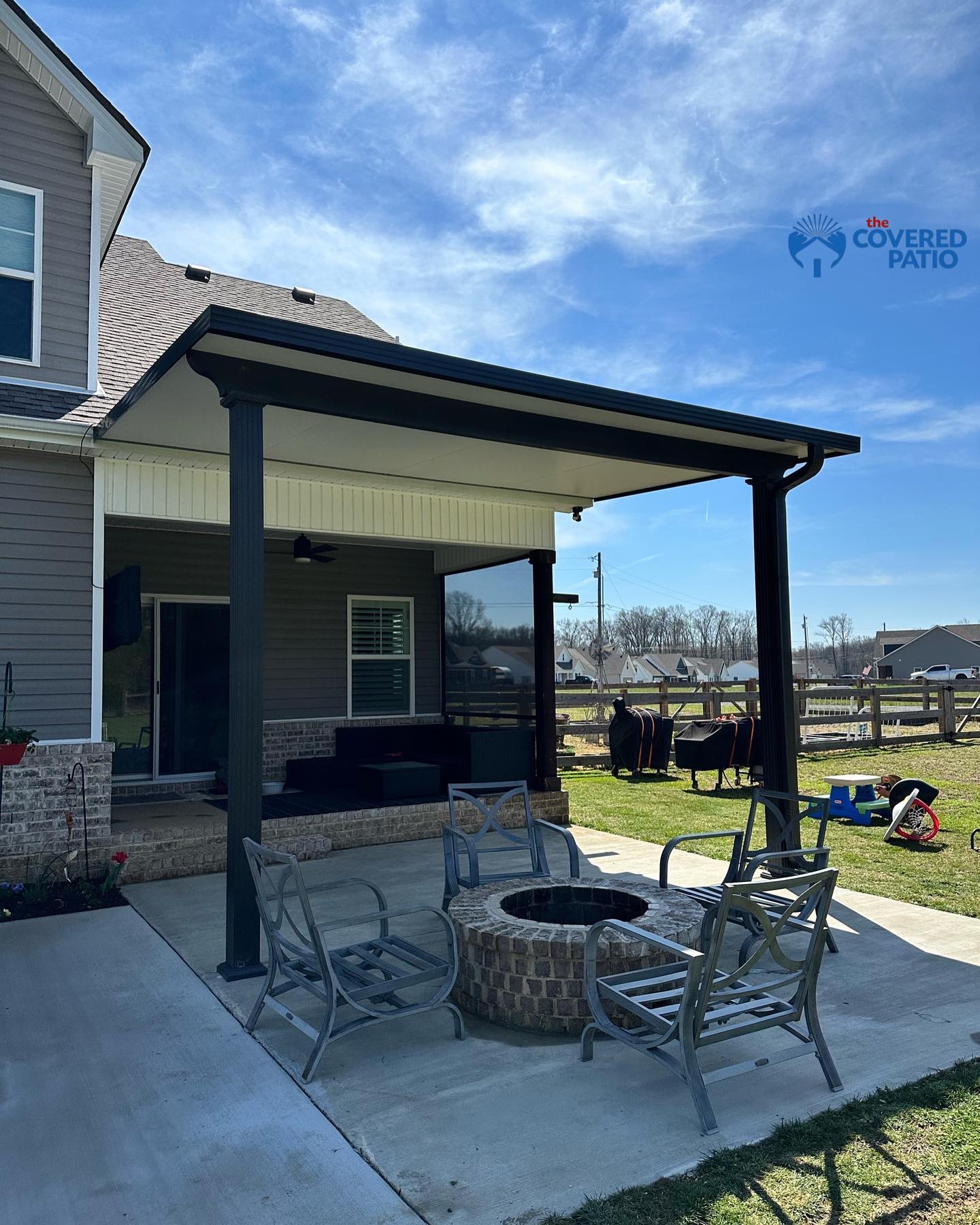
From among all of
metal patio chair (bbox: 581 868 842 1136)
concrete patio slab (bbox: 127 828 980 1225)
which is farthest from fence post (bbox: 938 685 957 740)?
metal patio chair (bbox: 581 868 842 1136)

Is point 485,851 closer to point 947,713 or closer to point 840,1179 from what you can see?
point 840,1179

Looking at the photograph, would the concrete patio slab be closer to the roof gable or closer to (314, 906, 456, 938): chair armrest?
(314, 906, 456, 938): chair armrest

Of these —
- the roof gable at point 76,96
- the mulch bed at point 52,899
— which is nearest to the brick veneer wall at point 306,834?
the mulch bed at point 52,899

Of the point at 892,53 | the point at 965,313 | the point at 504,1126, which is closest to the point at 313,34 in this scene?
the point at 892,53

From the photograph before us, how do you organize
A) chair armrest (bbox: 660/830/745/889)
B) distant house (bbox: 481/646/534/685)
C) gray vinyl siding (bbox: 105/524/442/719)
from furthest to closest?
distant house (bbox: 481/646/534/685) → gray vinyl siding (bbox: 105/524/442/719) → chair armrest (bbox: 660/830/745/889)

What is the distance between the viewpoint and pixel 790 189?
15039 millimetres

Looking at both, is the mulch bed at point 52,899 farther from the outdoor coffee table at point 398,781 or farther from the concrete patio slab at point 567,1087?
the outdoor coffee table at point 398,781

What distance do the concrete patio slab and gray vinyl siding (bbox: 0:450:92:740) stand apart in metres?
2.64

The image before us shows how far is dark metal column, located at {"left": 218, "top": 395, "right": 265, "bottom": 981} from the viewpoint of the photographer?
15.2ft

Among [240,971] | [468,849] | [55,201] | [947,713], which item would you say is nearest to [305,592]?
[55,201]

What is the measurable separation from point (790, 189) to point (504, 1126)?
51.5 ft

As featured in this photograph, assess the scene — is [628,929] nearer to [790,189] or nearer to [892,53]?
[892,53]

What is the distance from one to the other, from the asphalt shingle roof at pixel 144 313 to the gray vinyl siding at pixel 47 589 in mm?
485

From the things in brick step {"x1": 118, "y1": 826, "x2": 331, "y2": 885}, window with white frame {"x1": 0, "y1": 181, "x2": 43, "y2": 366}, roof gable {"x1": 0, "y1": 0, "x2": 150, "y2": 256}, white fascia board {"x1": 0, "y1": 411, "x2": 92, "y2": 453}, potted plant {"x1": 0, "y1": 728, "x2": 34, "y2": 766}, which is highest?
roof gable {"x1": 0, "y1": 0, "x2": 150, "y2": 256}
